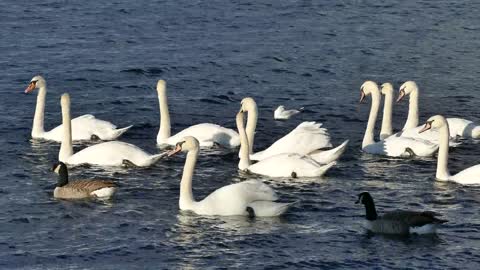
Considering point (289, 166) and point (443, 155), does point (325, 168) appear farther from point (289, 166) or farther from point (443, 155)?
point (443, 155)

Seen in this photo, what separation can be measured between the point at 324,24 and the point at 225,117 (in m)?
10.6

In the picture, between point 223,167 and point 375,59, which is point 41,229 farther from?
point 375,59

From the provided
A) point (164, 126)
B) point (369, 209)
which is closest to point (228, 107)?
point (164, 126)

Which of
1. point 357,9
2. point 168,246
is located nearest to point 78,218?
point 168,246

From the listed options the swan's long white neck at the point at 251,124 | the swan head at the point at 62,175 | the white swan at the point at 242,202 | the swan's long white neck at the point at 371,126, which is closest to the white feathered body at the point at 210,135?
the swan's long white neck at the point at 251,124

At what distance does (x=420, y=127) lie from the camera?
2655 centimetres

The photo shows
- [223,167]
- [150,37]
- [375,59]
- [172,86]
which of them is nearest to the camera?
[223,167]

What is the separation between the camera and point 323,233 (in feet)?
67.4

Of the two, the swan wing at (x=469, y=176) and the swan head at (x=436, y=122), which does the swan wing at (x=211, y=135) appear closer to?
the swan head at (x=436, y=122)

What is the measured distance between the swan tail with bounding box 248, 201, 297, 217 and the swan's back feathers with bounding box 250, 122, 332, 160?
153 inches

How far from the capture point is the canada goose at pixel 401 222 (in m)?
20.3

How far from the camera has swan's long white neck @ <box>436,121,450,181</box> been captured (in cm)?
2400

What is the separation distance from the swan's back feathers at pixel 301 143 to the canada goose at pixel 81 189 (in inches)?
160

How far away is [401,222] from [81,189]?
18.4ft
